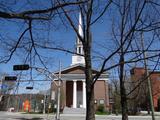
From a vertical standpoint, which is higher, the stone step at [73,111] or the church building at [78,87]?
the church building at [78,87]

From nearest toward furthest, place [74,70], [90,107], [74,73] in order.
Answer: [90,107] < [74,73] < [74,70]

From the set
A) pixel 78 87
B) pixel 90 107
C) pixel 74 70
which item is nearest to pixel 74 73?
pixel 74 70

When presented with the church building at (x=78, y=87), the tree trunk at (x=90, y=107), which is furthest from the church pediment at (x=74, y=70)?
the tree trunk at (x=90, y=107)

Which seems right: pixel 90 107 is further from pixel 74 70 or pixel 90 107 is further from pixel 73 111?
pixel 74 70

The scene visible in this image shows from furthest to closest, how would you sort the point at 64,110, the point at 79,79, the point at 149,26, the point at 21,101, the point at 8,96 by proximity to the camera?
the point at 21,101
the point at 8,96
the point at 79,79
the point at 64,110
the point at 149,26

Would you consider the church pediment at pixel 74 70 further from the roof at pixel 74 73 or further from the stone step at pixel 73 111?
the stone step at pixel 73 111

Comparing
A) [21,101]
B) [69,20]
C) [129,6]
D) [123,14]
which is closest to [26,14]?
[69,20]

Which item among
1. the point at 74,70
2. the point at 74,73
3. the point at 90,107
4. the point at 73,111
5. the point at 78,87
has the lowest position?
the point at 90,107

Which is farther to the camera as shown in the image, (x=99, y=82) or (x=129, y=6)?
(x=99, y=82)

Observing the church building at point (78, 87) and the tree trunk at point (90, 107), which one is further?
the church building at point (78, 87)

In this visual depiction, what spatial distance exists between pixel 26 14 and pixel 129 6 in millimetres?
6163

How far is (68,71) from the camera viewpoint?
59.3 m

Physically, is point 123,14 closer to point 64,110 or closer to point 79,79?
point 64,110

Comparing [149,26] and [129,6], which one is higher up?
[129,6]
